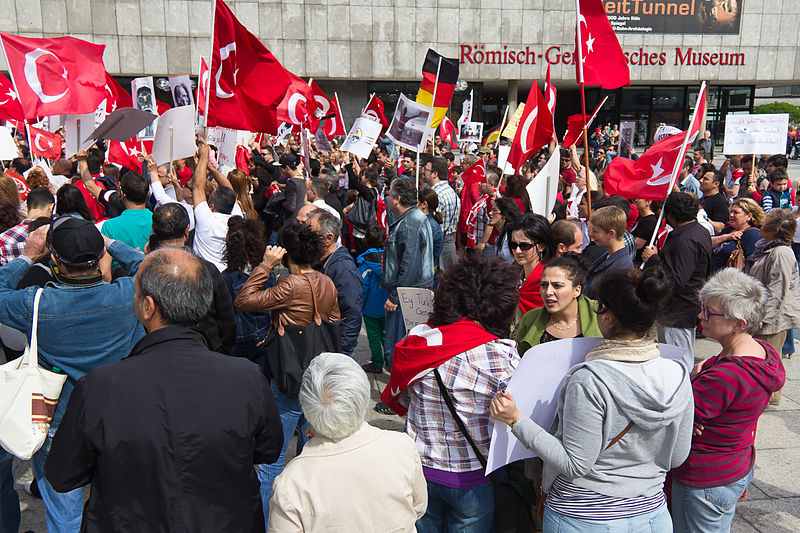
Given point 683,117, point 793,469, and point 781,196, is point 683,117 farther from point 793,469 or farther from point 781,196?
point 793,469

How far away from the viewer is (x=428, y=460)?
8.99 ft

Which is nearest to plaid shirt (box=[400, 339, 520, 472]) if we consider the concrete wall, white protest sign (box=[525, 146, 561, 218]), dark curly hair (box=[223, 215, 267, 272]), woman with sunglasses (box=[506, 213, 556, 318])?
woman with sunglasses (box=[506, 213, 556, 318])

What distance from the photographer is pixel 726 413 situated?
2.68 m

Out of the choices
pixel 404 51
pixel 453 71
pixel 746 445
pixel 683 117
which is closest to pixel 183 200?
pixel 453 71

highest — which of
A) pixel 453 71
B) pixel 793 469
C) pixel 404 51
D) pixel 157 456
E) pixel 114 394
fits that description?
pixel 404 51

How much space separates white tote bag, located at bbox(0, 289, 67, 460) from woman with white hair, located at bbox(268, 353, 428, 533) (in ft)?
4.74

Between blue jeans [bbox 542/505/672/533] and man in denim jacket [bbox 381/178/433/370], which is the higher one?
man in denim jacket [bbox 381/178/433/370]

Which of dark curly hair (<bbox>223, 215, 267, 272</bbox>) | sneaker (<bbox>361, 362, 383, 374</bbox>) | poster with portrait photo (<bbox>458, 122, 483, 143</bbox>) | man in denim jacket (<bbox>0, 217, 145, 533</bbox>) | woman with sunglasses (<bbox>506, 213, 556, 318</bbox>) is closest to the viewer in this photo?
man in denim jacket (<bbox>0, 217, 145, 533</bbox>)

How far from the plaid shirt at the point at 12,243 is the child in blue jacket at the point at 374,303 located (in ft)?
9.49

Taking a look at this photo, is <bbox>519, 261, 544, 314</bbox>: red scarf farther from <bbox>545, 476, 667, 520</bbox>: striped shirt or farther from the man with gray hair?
<bbox>545, 476, 667, 520</bbox>: striped shirt

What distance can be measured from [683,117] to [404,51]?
15.7 meters

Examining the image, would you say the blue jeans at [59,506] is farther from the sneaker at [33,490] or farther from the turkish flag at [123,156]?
the turkish flag at [123,156]

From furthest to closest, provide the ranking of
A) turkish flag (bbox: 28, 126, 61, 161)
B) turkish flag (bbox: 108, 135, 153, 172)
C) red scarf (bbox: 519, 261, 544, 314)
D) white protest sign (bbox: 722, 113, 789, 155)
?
white protest sign (bbox: 722, 113, 789, 155) → turkish flag (bbox: 28, 126, 61, 161) → turkish flag (bbox: 108, 135, 153, 172) → red scarf (bbox: 519, 261, 544, 314)

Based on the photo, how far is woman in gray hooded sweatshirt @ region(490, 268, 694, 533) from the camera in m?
2.29
